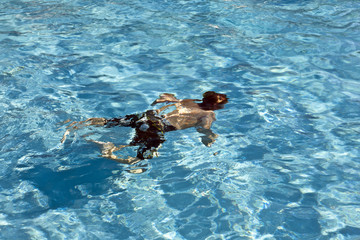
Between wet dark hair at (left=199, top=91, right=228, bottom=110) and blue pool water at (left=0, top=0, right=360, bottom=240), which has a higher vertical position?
wet dark hair at (left=199, top=91, right=228, bottom=110)

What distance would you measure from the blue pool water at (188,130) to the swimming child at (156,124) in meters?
0.10

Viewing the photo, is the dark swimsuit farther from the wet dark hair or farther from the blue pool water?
the wet dark hair

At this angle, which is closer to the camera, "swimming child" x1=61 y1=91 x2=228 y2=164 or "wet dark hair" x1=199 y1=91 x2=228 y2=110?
"swimming child" x1=61 y1=91 x2=228 y2=164

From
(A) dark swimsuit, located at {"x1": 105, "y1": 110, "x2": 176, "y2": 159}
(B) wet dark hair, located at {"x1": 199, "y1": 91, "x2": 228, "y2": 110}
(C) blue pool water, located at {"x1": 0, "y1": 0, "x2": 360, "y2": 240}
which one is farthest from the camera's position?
(B) wet dark hair, located at {"x1": 199, "y1": 91, "x2": 228, "y2": 110}

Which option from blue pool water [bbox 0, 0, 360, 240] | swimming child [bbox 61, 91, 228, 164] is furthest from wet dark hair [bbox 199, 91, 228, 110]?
blue pool water [bbox 0, 0, 360, 240]

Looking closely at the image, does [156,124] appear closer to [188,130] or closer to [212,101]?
[188,130]

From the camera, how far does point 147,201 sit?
349 centimetres

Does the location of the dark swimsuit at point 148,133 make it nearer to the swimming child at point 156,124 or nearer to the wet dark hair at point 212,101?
the swimming child at point 156,124

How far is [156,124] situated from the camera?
3938 mm

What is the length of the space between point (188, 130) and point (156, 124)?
0.55 meters

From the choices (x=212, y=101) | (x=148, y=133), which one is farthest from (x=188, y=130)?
(x=148, y=133)

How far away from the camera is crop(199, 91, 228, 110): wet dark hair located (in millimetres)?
4402

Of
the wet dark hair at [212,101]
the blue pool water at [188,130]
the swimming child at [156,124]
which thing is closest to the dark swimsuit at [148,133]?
the swimming child at [156,124]

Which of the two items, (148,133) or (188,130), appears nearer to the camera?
(148,133)
